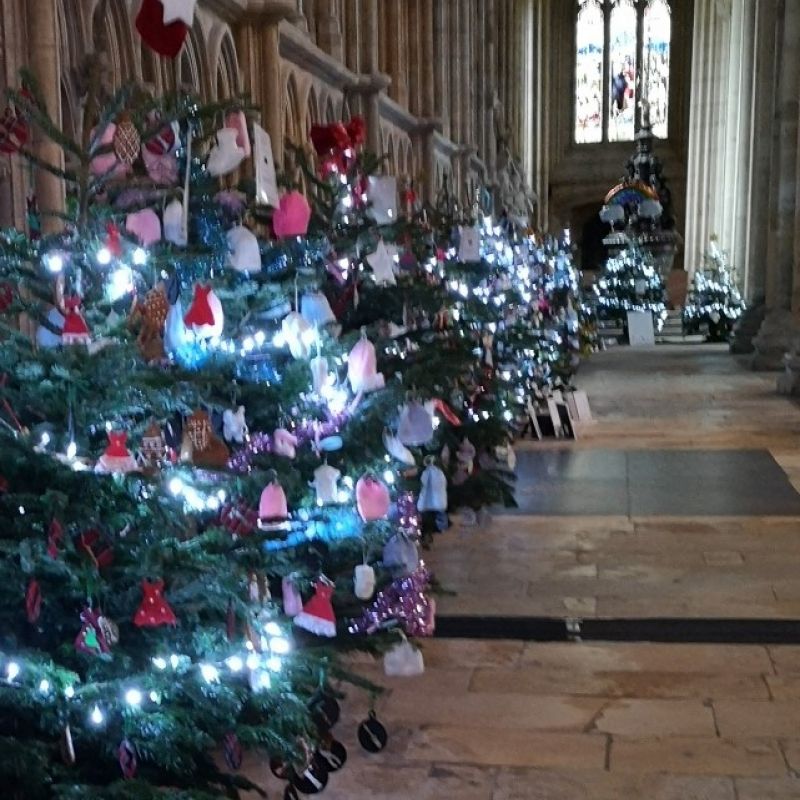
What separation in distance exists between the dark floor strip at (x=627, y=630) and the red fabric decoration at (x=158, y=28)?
2.48 m

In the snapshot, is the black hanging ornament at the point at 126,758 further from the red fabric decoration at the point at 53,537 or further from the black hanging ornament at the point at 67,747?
the red fabric decoration at the point at 53,537

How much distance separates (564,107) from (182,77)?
25.9 meters

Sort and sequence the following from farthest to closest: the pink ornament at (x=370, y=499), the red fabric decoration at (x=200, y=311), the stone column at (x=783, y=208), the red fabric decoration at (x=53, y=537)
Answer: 1. the stone column at (x=783, y=208)
2. the pink ornament at (x=370, y=499)
3. the red fabric decoration at (x=200, y=311)
4. the red fabric decoration at (x=53, y=537)

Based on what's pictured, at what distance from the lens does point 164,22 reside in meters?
2.58

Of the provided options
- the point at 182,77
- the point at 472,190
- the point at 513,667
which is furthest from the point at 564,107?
the point at 513,667

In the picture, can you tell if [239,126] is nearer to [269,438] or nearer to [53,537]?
[269,438]

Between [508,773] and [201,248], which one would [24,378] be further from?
[508,773]

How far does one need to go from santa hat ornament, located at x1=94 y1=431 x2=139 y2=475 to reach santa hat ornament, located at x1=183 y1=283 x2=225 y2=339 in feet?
1.10

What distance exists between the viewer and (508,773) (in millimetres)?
3072

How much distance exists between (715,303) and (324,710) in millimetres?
17749

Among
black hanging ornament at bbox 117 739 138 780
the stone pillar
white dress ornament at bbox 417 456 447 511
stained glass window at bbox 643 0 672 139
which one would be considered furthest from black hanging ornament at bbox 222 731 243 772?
stained glass window at bbox 643 0 672 139

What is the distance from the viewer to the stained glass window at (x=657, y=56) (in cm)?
2972

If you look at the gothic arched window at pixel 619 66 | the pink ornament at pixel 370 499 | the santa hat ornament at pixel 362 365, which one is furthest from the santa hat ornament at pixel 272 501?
the gothic arched window at pixel 619 66

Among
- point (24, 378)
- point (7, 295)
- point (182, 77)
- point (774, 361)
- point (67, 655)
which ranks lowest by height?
point (774, 361)
